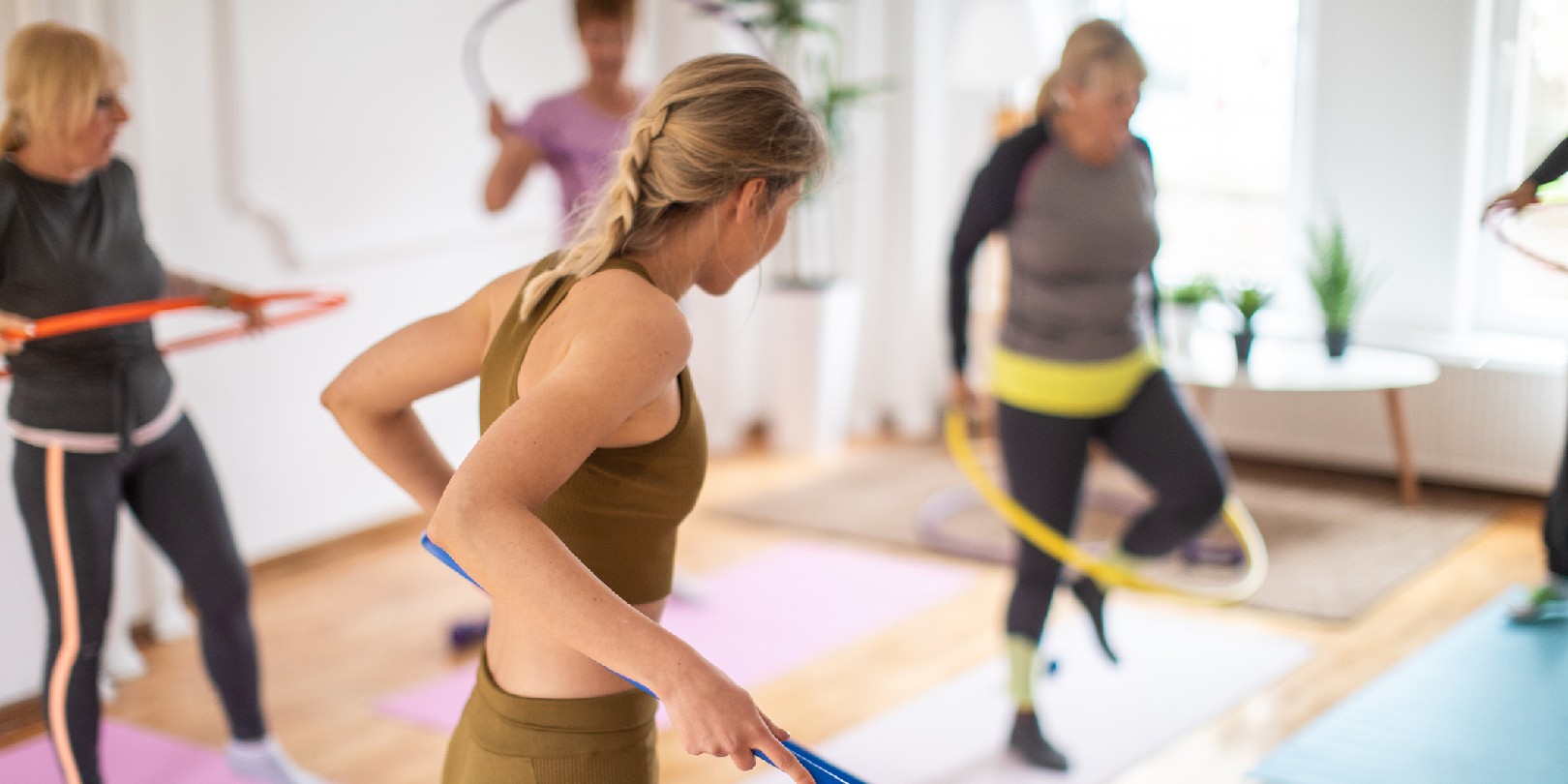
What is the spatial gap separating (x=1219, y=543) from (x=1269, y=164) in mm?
1815

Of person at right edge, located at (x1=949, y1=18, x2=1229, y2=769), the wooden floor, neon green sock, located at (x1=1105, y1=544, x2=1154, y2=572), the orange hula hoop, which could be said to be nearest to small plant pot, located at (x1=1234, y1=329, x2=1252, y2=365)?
the wooden floor

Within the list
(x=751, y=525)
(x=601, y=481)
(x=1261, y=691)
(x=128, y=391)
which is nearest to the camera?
(x=601, y=481)

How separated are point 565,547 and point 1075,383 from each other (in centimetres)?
205

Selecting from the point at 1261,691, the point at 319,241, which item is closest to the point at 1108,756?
the point at 1261,691

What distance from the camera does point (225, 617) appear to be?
3.08m

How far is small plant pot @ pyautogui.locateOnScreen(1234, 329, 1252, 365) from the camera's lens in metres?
5.09

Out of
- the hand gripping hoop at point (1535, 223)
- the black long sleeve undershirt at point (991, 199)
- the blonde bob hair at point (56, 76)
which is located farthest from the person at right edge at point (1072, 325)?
the blonde bob hair at point (56, 76)

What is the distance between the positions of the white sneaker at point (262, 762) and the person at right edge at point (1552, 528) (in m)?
2.45

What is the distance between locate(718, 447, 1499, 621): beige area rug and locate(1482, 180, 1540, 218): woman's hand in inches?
74.0

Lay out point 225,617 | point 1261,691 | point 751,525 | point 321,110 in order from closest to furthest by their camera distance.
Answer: point 225,617
point 1261,691
point 321,110
point 751,525

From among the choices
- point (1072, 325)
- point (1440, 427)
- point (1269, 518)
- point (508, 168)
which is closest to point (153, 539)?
point (508, 168)

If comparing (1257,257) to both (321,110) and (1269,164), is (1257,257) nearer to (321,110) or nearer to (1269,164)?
(1269,164)

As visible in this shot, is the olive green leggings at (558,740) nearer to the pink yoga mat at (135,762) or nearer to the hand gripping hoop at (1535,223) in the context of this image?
the hand gripping hoop at (1535,223)

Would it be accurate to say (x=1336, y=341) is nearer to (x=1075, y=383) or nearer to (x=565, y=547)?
(x=1075, y=383)
